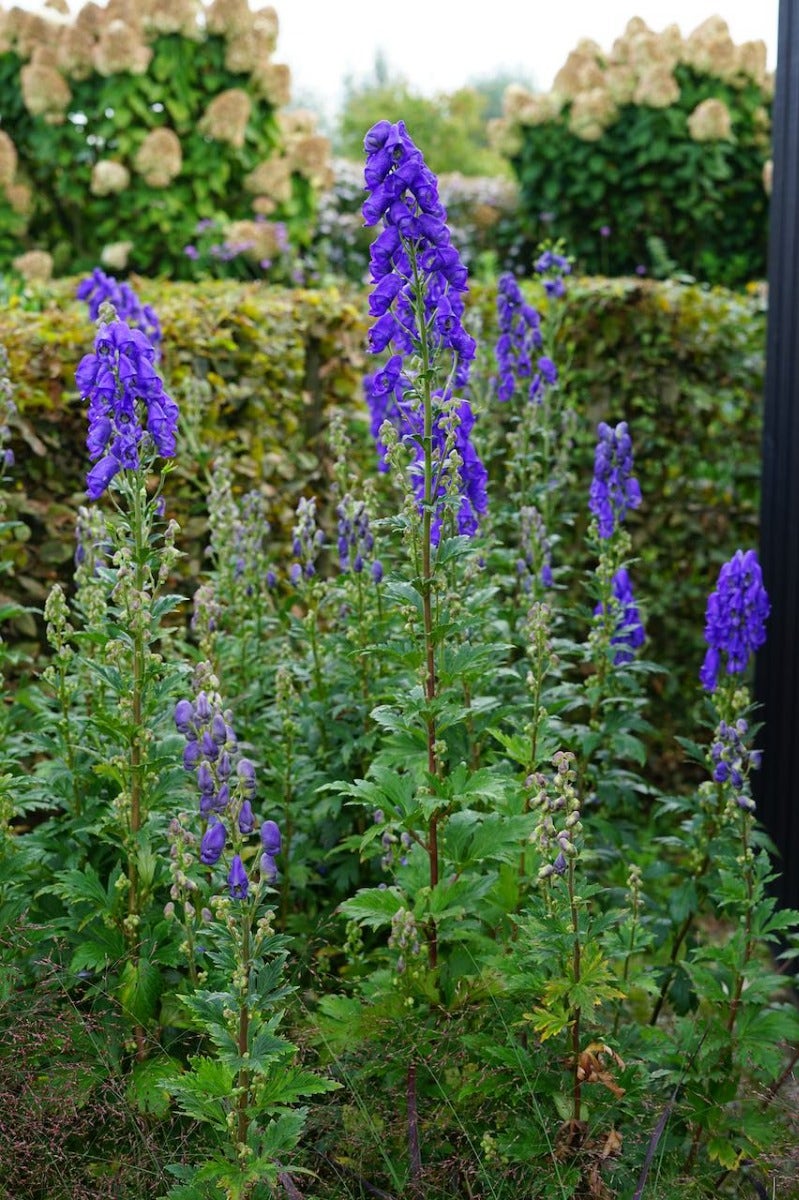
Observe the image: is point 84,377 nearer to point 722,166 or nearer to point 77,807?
point 77,807

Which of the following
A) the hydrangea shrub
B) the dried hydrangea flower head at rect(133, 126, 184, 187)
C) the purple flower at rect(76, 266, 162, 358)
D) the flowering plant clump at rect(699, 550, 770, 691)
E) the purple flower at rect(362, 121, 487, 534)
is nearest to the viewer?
the purple flower at rect(362, 121, 487, 534)

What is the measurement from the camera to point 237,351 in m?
5.53

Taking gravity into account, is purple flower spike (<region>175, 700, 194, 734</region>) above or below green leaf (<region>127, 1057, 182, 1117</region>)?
above

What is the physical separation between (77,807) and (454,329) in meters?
1.52

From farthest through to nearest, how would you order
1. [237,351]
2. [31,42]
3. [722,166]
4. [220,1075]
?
[722,166]
[31,42]
[237,351]
[220,1075]

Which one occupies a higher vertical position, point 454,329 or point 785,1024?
point 454,329

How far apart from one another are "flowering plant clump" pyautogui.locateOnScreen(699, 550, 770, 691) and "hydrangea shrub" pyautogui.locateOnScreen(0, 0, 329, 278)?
6.23 m

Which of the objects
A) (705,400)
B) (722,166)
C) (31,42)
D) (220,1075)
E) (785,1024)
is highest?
(31,42)

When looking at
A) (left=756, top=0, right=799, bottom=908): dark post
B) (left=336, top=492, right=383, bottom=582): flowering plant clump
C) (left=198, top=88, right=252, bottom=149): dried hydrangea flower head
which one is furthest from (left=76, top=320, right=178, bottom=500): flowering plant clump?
(left=198, top=88, right=252, bottom=149): dried hydrangea flower head

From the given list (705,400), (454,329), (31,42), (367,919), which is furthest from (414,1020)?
(31,42)

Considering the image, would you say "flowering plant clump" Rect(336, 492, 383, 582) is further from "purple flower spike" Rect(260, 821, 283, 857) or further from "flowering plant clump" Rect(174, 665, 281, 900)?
"purple flower spike" Rect(260, 821, 283, 857)

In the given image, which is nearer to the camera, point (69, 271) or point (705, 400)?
point (705, 400)

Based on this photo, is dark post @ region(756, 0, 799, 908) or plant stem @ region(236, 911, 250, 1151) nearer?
plant stem @ region(236, 911, 250, 1151)

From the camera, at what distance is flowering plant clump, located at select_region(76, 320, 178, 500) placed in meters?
2.97
